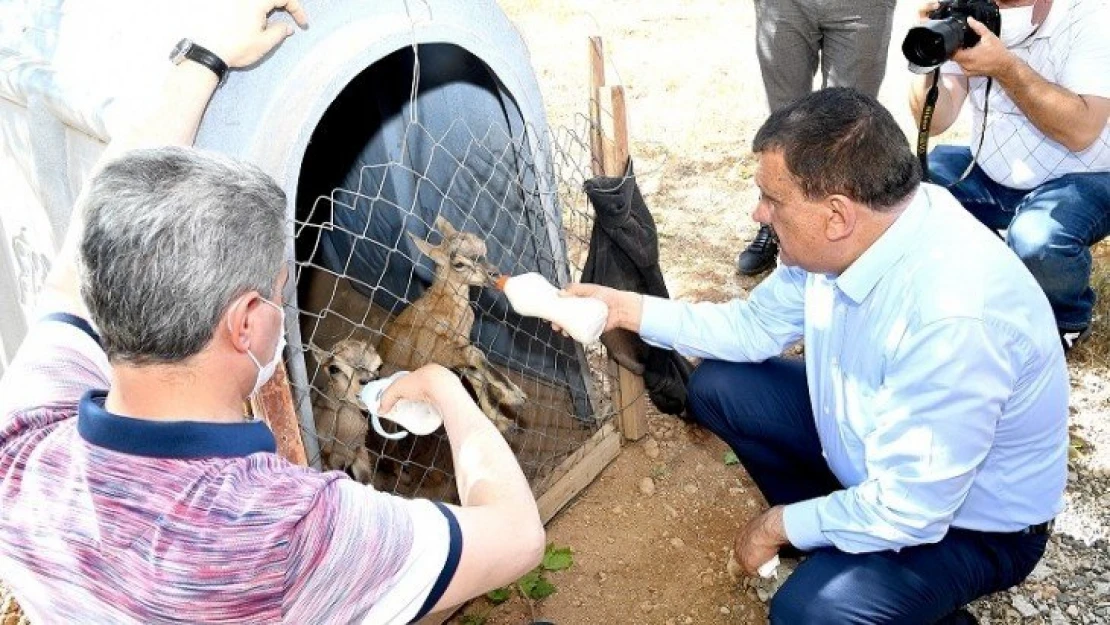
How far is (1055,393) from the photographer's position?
2281 millimetres

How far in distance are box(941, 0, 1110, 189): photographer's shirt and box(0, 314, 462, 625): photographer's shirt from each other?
2.86m

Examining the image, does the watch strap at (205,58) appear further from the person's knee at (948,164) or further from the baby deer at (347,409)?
the person's knee at (948,164)

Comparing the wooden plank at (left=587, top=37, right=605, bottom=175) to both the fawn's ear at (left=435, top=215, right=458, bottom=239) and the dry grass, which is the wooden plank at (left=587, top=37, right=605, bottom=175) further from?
the dry grass

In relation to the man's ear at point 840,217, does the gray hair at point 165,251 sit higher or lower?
higher

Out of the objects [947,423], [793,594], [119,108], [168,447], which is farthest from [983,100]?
[168,447]

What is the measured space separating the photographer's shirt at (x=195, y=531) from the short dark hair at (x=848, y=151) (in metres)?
1.22

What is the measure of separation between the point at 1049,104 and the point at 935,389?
1.60 meters

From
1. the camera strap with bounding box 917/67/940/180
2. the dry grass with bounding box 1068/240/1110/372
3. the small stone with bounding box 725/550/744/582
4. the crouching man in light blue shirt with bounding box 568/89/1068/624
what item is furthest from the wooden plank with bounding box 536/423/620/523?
the dry grass with bounding box 1068/240/1110/372

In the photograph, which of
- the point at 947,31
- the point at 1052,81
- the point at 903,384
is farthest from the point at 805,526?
the point at 1052,81

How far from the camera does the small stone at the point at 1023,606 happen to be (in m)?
2.80

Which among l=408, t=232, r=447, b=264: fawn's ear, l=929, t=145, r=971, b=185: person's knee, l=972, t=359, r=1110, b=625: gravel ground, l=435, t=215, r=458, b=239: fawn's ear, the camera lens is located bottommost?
l=972, t=359, r=1110, b=625: gravel ground

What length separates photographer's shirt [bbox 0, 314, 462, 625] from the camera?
4.35 ft

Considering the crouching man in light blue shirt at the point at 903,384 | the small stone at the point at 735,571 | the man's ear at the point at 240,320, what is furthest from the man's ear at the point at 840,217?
the man's ear at the point at 240,320

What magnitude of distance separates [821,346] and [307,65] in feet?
4.95
